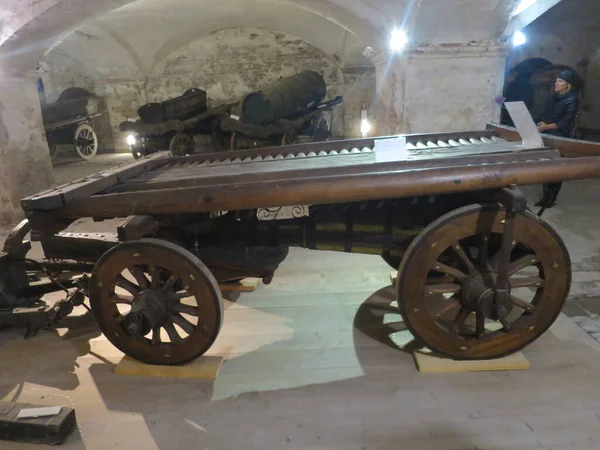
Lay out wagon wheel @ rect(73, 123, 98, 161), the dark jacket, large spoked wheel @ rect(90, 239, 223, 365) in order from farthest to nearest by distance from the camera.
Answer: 1. wagon wheel @ rect(73, 123, 98, 161)
2. the dark jacket
3. large spoked wheel @ rect(90, 239, 223, 365)

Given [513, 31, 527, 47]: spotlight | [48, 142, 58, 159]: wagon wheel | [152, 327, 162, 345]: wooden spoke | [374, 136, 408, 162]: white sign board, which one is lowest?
[48, 142, 58, 159]: wagon wheel

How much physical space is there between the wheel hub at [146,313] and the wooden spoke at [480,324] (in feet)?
5.17

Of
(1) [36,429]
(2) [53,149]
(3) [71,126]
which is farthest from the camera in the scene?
(2) [53,149]

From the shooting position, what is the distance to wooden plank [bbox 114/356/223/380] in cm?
245

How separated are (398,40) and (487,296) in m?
4.14

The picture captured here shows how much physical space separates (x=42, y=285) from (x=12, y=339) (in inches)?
14.7

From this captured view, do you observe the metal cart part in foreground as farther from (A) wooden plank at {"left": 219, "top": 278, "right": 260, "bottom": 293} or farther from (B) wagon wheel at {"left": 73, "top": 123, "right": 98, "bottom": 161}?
(B) wagon wheel at {"left": 73, "top": 123, "right": 98, "bottom": 161}

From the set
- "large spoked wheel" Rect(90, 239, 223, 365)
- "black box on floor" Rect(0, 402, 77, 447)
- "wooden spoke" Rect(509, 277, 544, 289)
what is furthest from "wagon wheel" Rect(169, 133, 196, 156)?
"wooden spoke" Rect(509, 277, 544, 289)

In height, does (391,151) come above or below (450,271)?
above

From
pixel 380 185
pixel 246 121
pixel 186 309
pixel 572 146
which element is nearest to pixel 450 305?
pixel 380 185

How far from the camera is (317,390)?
2.32 m

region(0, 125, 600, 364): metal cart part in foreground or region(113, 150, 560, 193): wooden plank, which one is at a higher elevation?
region(113, 150, 560, 193): wooden plank

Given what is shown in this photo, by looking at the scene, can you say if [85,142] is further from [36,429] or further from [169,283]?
[36,429]

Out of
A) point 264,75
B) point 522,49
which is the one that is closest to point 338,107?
point 264,75
